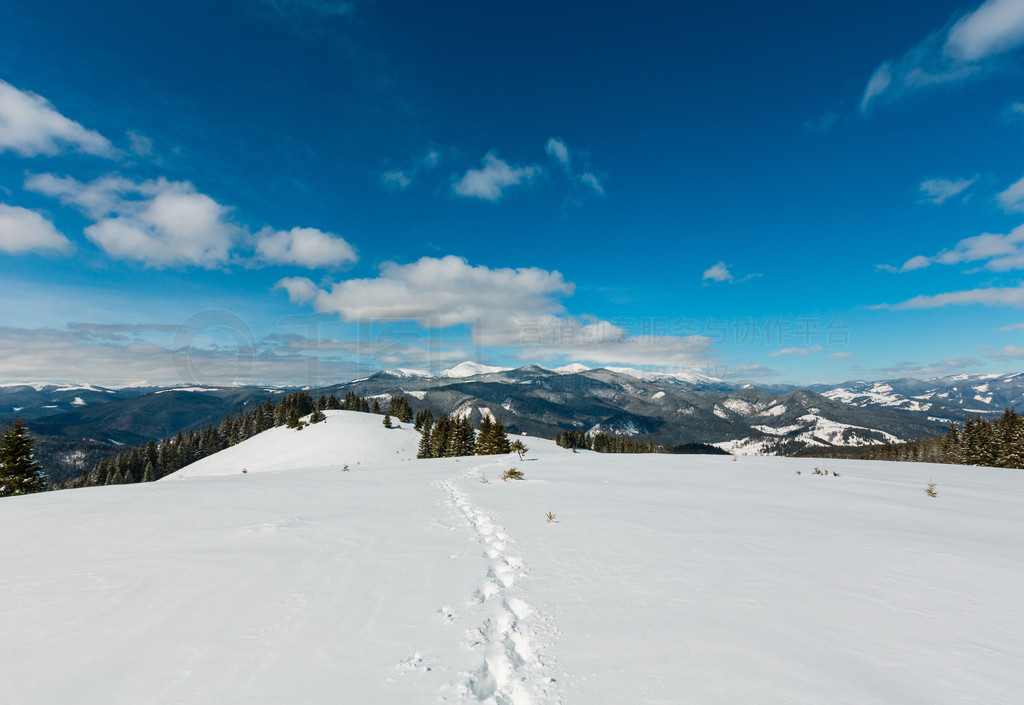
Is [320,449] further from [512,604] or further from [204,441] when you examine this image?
[204,441]

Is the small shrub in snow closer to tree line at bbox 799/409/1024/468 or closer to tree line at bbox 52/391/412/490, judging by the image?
tree line at bbox 799/409/1024/468

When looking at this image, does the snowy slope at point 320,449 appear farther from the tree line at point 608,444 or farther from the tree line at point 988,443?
the tree line at point 988,443

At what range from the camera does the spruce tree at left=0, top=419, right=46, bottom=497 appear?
3116cm

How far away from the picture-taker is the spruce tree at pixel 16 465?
102 feet

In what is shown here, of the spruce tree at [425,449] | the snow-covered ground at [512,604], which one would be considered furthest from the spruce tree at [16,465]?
the spruce tree at [425,449]

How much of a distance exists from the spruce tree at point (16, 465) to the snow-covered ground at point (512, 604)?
33187mm

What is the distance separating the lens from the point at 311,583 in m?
5.68

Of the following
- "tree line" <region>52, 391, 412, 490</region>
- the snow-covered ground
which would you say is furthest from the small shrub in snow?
"tree line" <region>52, 391, 412, 490</region>

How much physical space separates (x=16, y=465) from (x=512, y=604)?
4711 cm

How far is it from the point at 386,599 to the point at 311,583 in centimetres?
128

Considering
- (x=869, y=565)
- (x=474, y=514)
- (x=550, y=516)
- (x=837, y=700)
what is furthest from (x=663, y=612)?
(x=474, y=514)

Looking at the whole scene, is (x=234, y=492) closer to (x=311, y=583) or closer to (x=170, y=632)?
(x=311, y=583)

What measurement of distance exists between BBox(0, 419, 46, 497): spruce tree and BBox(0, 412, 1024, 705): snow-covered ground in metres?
33.2

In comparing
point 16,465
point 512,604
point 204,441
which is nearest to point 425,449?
point 16,465
